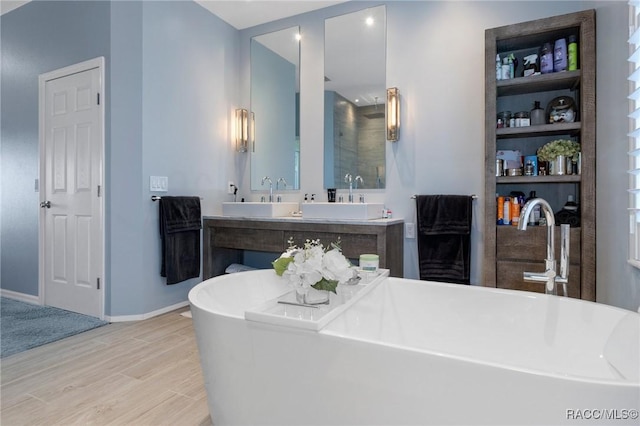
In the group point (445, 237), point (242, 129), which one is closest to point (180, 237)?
point (242, 129)

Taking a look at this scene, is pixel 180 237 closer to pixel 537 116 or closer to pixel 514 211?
pixel 514 211

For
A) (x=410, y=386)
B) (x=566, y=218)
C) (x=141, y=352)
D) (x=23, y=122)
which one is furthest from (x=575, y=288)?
(x=23, y=122)

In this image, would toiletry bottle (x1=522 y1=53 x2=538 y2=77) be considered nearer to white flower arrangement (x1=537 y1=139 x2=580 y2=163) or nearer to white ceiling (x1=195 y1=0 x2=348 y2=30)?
white flower arrangement (x1=537 y1=139 x2=580 y2=163)

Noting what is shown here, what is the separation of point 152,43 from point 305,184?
5.71 ft

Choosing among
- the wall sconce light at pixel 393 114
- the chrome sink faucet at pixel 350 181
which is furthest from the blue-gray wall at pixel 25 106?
the wall sconce light at pixel 393 114

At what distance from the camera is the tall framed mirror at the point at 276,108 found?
3629 millimetres

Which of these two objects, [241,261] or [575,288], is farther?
[241,261]

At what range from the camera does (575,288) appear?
2320 mm

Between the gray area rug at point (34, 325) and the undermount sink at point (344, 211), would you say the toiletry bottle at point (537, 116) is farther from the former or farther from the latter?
the gray area rug at point (34, 325)

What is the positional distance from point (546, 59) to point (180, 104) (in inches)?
113

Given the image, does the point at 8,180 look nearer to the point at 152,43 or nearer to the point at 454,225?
the point at 152,43

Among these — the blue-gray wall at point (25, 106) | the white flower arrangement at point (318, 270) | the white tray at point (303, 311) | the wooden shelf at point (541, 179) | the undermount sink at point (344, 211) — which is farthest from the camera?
the blue-gray wall at point (25, 106)

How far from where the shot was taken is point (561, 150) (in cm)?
238

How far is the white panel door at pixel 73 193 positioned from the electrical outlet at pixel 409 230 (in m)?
2.47
